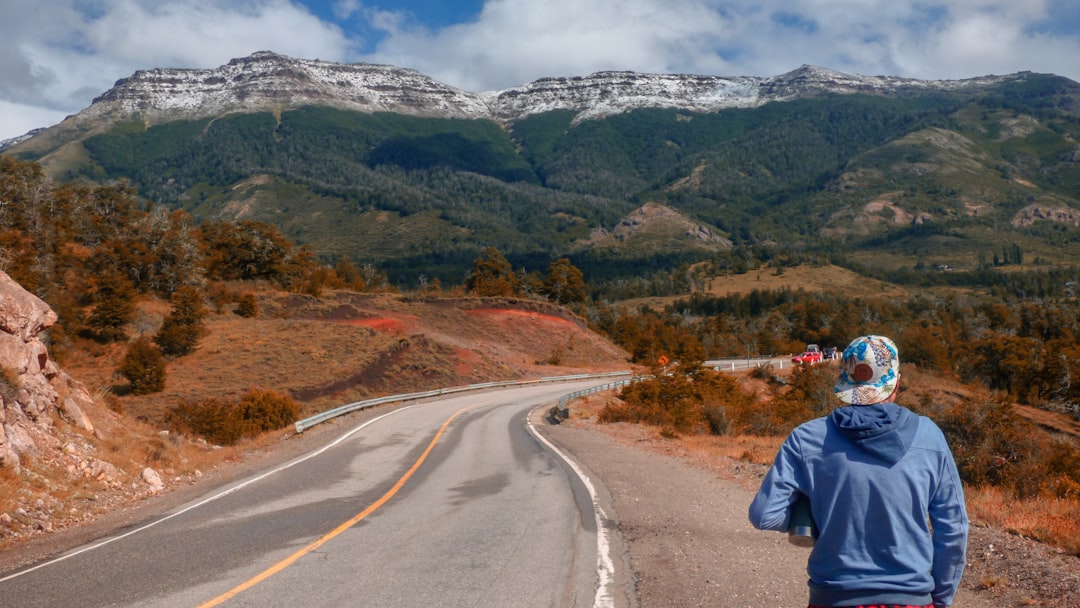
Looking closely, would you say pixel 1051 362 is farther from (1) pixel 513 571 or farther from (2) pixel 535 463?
(1) pixel 513 571

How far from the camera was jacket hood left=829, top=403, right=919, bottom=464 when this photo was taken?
3.39 m

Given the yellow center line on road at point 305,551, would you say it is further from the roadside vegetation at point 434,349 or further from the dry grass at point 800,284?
the dry grass at point 800,284

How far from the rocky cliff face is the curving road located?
11.6 ft

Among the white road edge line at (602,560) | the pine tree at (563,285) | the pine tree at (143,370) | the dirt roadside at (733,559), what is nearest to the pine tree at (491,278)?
the pine tree at (563,285)

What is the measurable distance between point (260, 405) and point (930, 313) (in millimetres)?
105924

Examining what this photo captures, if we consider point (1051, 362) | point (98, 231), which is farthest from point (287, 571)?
point (98, 231)

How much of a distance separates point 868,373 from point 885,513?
2.18 feet

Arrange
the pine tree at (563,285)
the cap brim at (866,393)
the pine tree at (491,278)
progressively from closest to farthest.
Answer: the cap brim at (866,393) → the pine tree at (491,278) → the pine tree at (563,285)

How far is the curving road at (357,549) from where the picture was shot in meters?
7.02

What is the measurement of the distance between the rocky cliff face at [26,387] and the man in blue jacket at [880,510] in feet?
42.4

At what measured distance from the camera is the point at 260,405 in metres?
28.8

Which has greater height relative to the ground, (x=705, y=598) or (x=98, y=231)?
(x=98, y=231)

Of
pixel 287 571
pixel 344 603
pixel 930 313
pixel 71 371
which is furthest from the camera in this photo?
pixel 930 313

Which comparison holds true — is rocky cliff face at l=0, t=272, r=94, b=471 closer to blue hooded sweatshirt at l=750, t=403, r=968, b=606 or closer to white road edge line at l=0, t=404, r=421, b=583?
white road edge line at l=0, t=404, r=421, b=583
